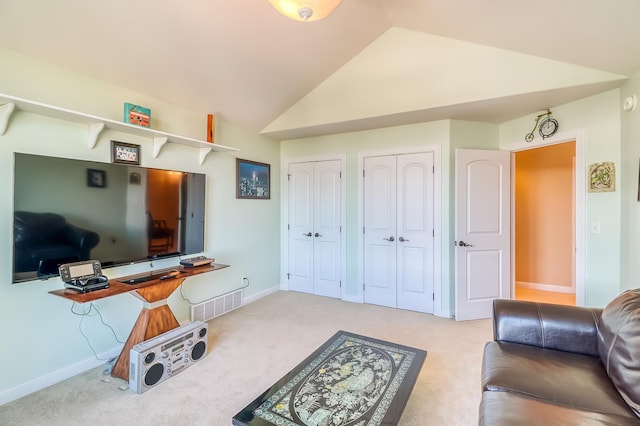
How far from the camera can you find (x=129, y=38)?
2.24 meters

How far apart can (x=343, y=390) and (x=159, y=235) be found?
2.07 metres

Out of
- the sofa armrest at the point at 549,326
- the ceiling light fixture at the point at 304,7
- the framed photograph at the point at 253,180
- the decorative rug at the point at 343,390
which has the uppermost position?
the ceiling light fixture at the point at 304,7

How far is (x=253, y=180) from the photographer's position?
4.12 m

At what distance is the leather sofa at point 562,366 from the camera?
1228 mm

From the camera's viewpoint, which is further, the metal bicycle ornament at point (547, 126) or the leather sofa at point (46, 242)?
the metal bicycle ornament at point (547, 126)

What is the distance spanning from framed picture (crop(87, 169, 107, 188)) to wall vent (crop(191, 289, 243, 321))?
1600mm

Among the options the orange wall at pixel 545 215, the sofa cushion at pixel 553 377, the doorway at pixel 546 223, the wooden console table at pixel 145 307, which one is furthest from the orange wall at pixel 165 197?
the orange wall at pixel 545 215

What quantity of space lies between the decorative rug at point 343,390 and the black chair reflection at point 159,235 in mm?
1739

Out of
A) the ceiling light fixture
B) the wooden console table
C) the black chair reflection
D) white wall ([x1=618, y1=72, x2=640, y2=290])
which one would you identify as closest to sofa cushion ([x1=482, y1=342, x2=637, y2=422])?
white wall ([x1=618, y1=72, x2=640, y2=290])

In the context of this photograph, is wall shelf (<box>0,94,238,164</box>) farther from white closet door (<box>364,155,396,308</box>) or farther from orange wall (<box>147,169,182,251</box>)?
white closet door (<box>364,155,396,308</box>)

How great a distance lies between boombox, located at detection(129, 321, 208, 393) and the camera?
6.80 ft

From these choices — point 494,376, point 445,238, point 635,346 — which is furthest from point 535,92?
point 494,376

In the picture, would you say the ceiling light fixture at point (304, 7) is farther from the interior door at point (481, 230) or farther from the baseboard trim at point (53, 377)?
the baseboard trim at point (53, 377)

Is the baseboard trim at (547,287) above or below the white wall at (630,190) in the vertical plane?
below
